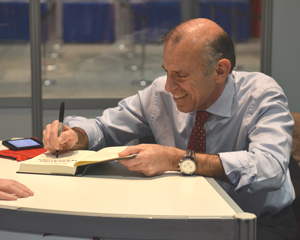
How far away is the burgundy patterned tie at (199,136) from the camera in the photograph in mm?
2074

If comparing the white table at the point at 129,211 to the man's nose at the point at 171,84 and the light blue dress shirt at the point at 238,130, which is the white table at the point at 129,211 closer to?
the light blue dress shirt at the point at 238,130

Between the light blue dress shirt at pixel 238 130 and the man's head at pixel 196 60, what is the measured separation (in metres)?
0.09

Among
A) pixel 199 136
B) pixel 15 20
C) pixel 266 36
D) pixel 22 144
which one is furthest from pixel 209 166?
pixel 15 20

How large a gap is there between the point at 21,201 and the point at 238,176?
0.74m

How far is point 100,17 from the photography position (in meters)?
4.89

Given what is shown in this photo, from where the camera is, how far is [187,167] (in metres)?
1.74

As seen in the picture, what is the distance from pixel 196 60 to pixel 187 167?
457 mm

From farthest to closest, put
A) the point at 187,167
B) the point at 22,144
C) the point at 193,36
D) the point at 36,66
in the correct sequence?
the point at 36,66 → the point at 22,144 → the point at 193,36 → the point at 187,167

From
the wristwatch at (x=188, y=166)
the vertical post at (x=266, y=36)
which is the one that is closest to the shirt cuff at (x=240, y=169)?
the wristwatch at (x=188, y=166)

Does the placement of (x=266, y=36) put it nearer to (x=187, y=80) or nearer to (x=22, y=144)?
(x=187, y=80)

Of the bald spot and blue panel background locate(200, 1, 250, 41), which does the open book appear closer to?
the bald spot

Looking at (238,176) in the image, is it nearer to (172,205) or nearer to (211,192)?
(211,192)

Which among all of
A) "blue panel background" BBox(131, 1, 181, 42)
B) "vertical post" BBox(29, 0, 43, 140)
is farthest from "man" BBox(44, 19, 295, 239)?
"blue panel background" BBox(131, 1, 181, 42)

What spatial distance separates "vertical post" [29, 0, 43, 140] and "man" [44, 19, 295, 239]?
2004 mm
